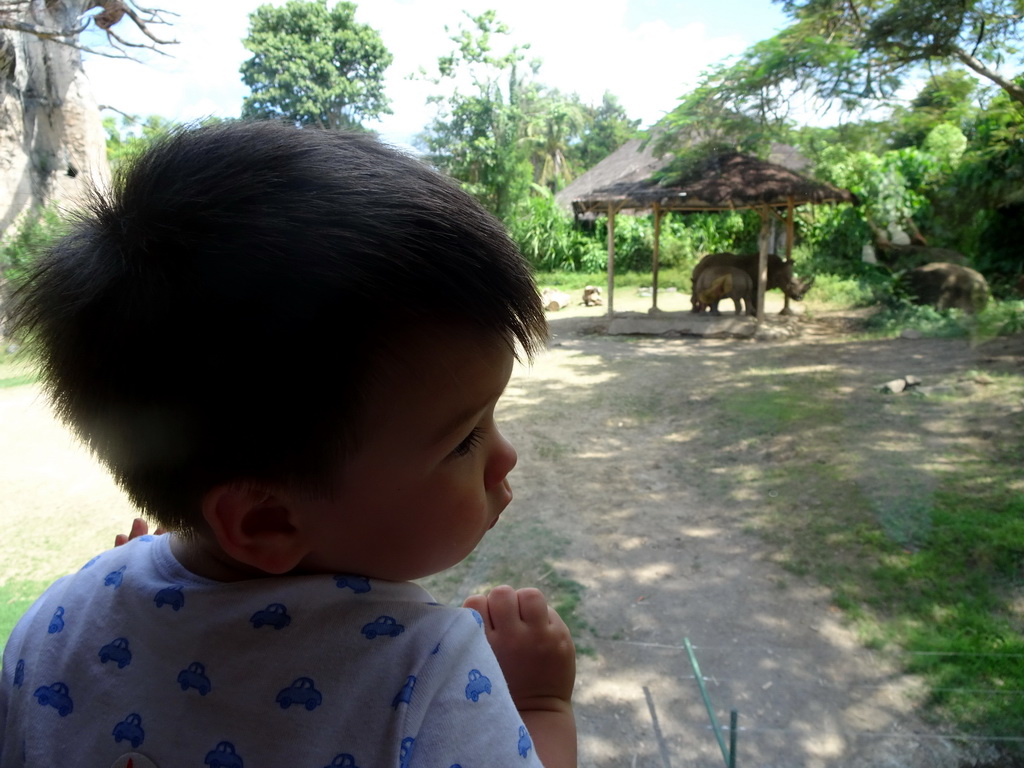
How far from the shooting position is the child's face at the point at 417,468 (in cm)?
49

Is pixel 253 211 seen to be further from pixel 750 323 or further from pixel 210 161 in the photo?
pixel 750 323

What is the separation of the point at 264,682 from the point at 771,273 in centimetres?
843

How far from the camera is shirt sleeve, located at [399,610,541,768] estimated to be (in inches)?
17.5

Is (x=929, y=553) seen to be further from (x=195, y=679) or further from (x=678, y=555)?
(x=195, y=679)

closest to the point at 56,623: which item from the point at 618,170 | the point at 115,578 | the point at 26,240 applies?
the point at 115,578

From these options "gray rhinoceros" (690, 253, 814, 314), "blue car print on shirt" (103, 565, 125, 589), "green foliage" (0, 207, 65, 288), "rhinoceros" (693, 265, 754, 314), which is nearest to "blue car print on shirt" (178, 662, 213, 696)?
"blue car print on shirt" (103, 565, 125, 589)

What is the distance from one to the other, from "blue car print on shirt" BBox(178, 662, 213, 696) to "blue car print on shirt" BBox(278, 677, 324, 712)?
5 centimetres

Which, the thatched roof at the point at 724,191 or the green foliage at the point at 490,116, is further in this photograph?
the thatched roof at the point at 724,191

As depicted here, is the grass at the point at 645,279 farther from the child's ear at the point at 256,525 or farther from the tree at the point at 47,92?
the child's ear at the point at 256,525

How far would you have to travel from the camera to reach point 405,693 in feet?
1.50

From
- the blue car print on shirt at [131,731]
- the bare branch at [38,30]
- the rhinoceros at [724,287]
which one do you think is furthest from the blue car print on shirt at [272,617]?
the rhinoceros at [724,287]

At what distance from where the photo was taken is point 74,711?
520mm

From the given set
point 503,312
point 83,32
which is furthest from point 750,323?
point 503,312

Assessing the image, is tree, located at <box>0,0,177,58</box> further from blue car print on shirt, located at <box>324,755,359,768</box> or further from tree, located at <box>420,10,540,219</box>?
blue car print on shirt, located at <box>324,755,359,768</box>
